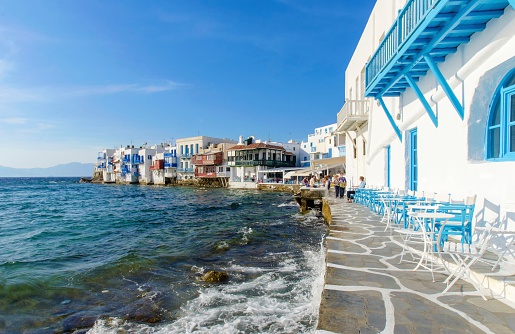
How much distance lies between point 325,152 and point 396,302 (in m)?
47.8

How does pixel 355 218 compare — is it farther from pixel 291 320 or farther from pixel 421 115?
pixel 291 320

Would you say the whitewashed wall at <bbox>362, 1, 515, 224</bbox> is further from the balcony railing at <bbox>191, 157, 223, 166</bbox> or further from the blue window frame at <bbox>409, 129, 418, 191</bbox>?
the balcony railing at <bbox>191, 157, 223, 166</bbox>

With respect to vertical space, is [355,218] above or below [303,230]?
above

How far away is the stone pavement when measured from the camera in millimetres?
2880

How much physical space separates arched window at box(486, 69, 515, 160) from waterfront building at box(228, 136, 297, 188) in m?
46.9

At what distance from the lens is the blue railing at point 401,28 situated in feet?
19.7

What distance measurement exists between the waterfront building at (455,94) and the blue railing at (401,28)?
0.02m

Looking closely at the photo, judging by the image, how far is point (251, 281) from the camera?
682 centimetres

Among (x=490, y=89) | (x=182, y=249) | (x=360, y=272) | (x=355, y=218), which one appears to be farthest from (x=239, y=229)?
(x=490, y=89)

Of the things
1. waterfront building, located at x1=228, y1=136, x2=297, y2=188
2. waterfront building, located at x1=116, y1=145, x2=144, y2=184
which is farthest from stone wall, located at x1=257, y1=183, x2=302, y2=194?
waterfront building, located at x1=116, y1=145, x2=144, y2=184

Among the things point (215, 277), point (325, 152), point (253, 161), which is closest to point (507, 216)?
point (215, 277)


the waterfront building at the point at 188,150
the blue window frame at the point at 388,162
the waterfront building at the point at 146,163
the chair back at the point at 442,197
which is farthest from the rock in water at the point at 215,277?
the waterfront building at the point at 146,163

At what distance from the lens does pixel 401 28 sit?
729 cm

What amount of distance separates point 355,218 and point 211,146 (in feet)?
186
